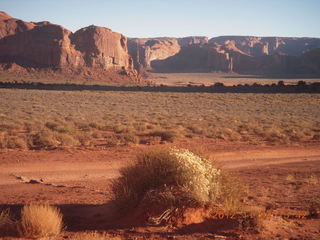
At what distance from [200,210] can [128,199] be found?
1395 millimetres

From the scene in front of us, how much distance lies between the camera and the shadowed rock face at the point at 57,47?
93.2 meters

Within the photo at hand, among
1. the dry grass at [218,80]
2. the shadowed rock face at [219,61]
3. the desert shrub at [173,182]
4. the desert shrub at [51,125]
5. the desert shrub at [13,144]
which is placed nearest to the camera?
the desert shrub at [173,182]

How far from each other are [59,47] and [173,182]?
92.8 meters

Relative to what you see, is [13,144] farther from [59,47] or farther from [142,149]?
[59,47]

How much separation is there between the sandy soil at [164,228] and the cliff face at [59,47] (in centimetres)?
8483

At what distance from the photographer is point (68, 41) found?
319 feet

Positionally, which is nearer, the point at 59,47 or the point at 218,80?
the point at 59,47

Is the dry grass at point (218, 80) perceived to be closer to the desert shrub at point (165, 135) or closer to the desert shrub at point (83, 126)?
the desert shrub at point (83, 126)

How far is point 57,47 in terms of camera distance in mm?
92062

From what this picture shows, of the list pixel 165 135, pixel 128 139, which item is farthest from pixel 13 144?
pixel 165 135

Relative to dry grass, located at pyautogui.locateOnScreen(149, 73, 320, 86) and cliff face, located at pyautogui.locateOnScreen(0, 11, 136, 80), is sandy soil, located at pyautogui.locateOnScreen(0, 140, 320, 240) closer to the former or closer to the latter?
dry grass, located at pyautogui.locateOnScreen(149, 73, 320, 86)

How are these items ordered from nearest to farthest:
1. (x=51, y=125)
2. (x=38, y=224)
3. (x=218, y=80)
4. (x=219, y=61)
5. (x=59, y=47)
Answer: (x=38, y=224) < (x=51, y=125) < (x=59, y=47) < (x=218, y=80) < (x=219, y=61)

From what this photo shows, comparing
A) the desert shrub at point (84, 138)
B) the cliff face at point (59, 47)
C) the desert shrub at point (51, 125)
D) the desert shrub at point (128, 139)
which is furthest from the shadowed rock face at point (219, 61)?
the desert shrub at point (128, 139)

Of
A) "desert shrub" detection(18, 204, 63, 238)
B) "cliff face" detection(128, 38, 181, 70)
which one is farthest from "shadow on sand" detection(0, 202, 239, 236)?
"cliff face" detection(128, 38, 181, 70)
